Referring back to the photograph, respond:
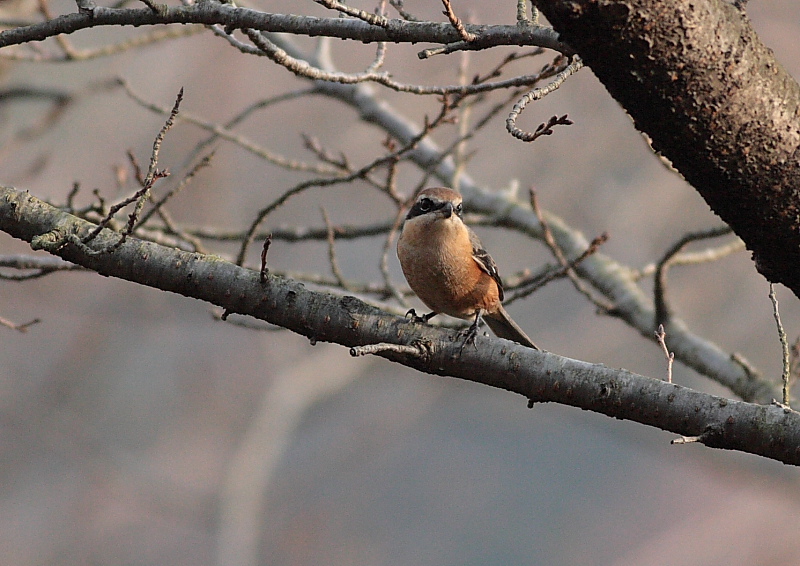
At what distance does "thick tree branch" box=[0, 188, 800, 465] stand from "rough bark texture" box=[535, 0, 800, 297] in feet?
2.02

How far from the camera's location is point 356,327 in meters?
3.00

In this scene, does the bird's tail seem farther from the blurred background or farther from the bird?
the blurred background

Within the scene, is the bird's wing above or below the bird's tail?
above

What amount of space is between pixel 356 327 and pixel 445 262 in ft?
6.03

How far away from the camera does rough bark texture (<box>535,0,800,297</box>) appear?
2.11 meters

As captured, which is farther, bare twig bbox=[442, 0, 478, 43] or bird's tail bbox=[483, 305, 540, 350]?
bird's tail bbox=[483, 305, 540, 350]

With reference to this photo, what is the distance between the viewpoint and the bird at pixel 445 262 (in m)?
4.77

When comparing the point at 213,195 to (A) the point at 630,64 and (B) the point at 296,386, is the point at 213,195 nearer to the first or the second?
(B) the point at 296,386

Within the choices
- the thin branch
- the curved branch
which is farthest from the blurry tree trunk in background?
the curved branch

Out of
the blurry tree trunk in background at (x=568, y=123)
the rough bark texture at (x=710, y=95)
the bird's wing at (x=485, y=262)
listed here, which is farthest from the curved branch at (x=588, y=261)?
the rough bark texture at (x=710, y=95)

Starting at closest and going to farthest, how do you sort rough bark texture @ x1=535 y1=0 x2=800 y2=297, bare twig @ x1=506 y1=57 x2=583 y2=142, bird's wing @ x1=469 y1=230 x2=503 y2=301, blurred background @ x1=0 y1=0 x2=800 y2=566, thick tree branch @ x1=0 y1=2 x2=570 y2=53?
rough bark texture @ x1=535 y1=0 x2=800 y2=297, bare twig @ x1=506 y1=57 x2=583 y2=142, thick tree branch @ x1=0 y1=2 x2=570 y2=53, bird's wing @ x1=469 y1=230 x2=503 y2=301, blurred background @ x1=0 y1=0 x2=800 y2=566

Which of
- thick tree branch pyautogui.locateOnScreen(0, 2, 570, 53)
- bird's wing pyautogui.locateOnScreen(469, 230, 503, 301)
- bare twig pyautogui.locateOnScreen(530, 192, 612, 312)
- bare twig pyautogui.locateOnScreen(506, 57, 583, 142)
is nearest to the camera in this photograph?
bare twig pyautogui.locateOnScreen(506, 57, 583, 142)

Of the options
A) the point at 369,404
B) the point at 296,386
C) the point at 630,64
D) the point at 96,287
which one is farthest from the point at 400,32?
the point at 369,404

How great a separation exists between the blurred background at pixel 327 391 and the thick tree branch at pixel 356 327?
5870mm
